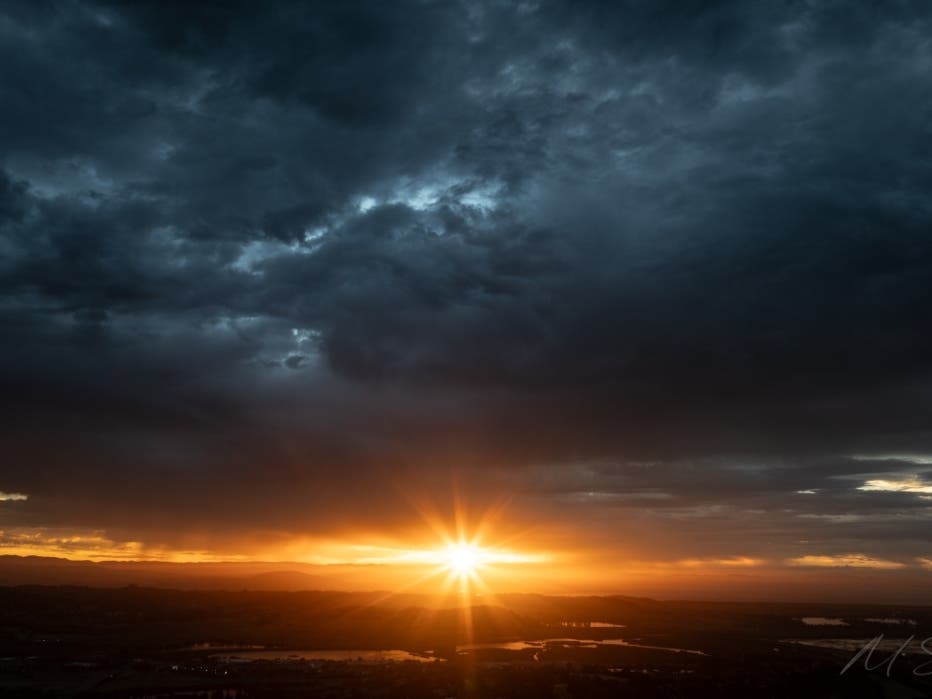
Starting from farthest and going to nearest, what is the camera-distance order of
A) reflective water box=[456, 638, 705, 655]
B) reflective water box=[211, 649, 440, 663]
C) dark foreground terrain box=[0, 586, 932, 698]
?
1. reflective water box=[456, 638, 705, 655]
2. reflective water box=[211, 649, 440, 663]
3. dark foreground terrain box=[0, 586, 932, 698]

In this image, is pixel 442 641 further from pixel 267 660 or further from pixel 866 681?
pixel 866 681

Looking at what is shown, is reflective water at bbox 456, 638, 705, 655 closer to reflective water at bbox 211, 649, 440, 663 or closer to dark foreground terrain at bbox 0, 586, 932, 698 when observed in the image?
dark foreground terrain at bbox 0, 586, 932, 698

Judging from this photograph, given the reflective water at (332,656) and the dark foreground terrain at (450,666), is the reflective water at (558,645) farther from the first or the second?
the reflective water at (332,656)

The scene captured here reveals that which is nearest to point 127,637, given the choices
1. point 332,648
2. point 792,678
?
point 332,648

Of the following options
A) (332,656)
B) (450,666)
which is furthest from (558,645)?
(332,656)

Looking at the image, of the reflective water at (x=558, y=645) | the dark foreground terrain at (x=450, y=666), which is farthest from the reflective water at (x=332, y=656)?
the reflective water at (x=558, y=645)

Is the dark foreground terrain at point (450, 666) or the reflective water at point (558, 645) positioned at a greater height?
the dark foreground terrain at point (450, 666)

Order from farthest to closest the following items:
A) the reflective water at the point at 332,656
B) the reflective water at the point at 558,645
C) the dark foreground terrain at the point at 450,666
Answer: the reflective water at the point at 558,645 → the reflective water at the point at 332,656 → the dark foreground terrain at the point at 450,666

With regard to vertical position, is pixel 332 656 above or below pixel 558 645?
above

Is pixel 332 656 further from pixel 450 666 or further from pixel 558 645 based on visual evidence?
pixel 558 645

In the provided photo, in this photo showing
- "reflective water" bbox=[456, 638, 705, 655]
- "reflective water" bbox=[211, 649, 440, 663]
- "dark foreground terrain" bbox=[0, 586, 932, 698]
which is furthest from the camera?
"reflective water" bbox=[456, 638, 705, 655]

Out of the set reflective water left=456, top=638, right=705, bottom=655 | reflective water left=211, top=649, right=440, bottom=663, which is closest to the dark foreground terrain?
reflective water left=456, top=638, right=705, bottom=655

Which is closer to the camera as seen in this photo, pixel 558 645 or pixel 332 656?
pixel 332 656
